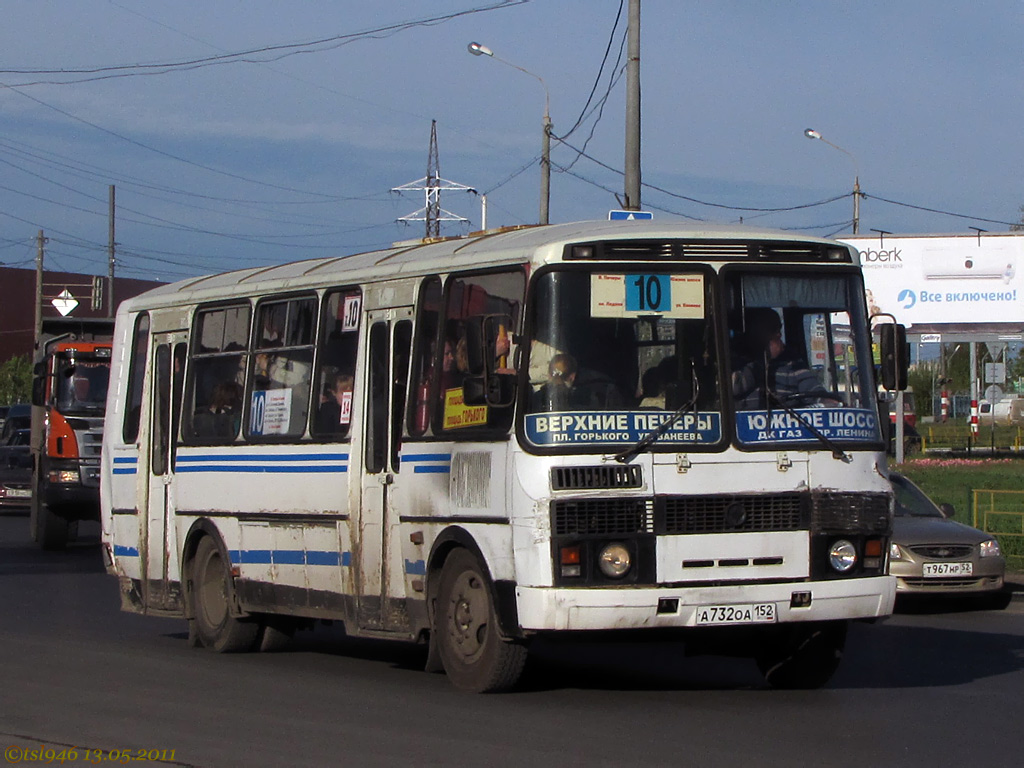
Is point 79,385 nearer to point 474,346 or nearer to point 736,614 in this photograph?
point 474,346

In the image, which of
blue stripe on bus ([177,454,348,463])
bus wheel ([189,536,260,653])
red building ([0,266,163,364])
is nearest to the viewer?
blue stripe on bus ([177,454,348,463])

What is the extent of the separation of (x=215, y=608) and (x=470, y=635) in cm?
373

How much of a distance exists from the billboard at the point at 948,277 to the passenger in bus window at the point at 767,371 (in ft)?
122

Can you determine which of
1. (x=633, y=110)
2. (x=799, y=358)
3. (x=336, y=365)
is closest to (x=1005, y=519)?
(x=633, y=110)

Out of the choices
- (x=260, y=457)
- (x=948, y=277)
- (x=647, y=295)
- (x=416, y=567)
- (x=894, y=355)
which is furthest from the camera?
(x=948, y=277)

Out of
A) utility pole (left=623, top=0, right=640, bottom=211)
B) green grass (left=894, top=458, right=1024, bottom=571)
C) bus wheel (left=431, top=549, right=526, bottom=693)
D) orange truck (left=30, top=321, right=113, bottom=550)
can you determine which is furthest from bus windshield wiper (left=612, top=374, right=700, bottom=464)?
orange truck (left=30, top=321, right=113, bottom=550)

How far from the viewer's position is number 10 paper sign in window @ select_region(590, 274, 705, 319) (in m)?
9.12

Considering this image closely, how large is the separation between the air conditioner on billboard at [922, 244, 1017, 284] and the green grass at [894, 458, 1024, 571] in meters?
5.22

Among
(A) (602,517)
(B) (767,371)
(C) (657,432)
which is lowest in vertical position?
(A) (602,517)

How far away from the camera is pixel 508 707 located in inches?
363

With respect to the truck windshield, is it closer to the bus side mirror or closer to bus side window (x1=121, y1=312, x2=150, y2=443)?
bus side window (x1=121, y1=312, x2=150, y2=443)

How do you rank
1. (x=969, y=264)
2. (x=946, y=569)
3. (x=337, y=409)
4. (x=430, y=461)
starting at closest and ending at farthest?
(x=430, y=461) → (x=337, y=409) → (x=946, y=569) → (x=969, y=264)

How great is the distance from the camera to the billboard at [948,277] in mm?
45875

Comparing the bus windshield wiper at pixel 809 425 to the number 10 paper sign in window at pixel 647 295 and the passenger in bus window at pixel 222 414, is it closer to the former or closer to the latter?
the number 10 paper sign in window at pixel 647 295
